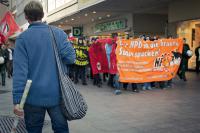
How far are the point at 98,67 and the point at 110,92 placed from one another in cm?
250

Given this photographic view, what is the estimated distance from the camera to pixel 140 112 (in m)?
8.73

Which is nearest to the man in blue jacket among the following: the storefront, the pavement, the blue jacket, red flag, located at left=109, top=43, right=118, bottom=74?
the blue jacket

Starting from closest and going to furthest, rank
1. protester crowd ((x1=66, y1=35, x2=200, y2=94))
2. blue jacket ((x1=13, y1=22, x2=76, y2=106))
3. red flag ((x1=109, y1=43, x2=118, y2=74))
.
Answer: blue jacket ((x1=13, y1=22, x2=76, y2=106)) < red flag ((x1=109, y1=43, x2=118, y2=74)) < protester crowd ((x1=66, y1=35, x2=200, y2=94))

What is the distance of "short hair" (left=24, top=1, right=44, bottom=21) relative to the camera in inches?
149

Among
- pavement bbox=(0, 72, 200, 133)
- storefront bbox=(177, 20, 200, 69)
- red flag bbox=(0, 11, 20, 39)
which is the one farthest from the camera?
storefront bbox=(177, 20, 200, 69)

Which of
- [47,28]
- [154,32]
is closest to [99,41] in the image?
[47,28]

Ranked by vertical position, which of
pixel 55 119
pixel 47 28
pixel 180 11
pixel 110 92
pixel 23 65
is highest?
pixel 180 11

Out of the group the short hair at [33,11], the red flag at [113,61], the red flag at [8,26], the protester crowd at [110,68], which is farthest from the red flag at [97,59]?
the short hair at [33,11]

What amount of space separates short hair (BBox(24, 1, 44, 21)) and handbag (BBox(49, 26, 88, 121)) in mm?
179

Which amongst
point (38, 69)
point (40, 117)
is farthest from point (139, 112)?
point (38, 69)

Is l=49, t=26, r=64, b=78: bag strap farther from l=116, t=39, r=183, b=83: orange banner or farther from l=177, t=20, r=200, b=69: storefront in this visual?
l=177, t=20, r=200, b=69: storefront

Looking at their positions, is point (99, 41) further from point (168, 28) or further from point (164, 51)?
point (168, 28)

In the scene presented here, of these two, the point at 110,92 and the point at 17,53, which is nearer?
the point at 17,53

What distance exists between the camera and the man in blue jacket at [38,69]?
12.3 ft
